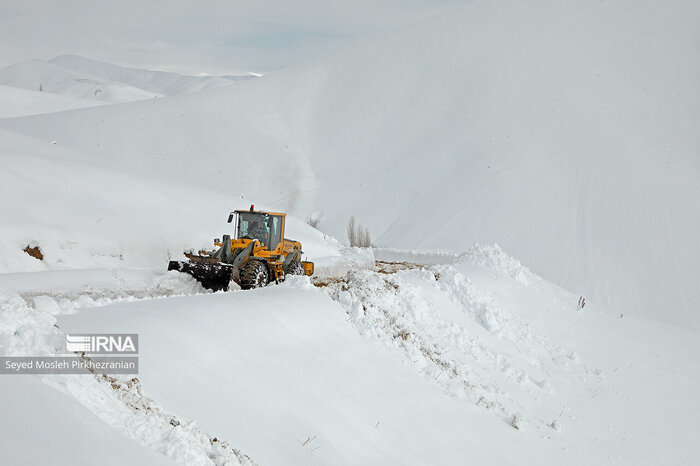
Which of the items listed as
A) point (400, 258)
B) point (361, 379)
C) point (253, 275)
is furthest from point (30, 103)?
point (361, 379)

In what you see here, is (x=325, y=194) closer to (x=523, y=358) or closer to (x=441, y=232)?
(x=441, y=232)

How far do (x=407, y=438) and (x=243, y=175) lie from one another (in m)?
54.9

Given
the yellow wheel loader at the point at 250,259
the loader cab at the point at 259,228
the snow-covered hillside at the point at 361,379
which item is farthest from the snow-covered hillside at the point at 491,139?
the loader cab at the point at 259,228

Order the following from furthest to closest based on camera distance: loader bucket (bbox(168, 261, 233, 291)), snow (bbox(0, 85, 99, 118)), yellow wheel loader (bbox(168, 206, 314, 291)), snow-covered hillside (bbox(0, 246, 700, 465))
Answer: snow (bbox(0, 85, 99, 118)), yellow wheel loader (bbox(168, 206, 314, 291)), loader bucket (bbox(168, 261, 233, 291)), snow-covered hillside (bbox(0, 246, 700, 465))

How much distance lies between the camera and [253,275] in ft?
48.2

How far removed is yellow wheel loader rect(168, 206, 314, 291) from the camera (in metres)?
14.5

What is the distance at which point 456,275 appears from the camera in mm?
19156

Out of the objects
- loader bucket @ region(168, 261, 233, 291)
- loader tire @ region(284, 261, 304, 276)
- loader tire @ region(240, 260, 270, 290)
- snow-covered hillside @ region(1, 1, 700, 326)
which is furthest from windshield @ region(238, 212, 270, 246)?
snow-covered hillside @ region(1, 1, 700, 326)

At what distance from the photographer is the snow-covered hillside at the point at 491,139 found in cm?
4462

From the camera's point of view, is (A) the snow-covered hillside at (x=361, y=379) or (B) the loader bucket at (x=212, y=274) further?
(B) the loader bucket at (x=212, y=274)

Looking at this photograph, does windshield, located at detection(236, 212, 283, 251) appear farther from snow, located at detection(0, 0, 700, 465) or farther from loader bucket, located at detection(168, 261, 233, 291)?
snow, located at detection(0, 0, 700, 465)

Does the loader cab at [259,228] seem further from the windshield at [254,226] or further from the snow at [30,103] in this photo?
the snow at [30,103]

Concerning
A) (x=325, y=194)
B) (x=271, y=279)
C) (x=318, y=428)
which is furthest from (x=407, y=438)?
(x=325, y=194)

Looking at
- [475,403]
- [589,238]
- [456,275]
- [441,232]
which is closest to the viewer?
[475,403]
